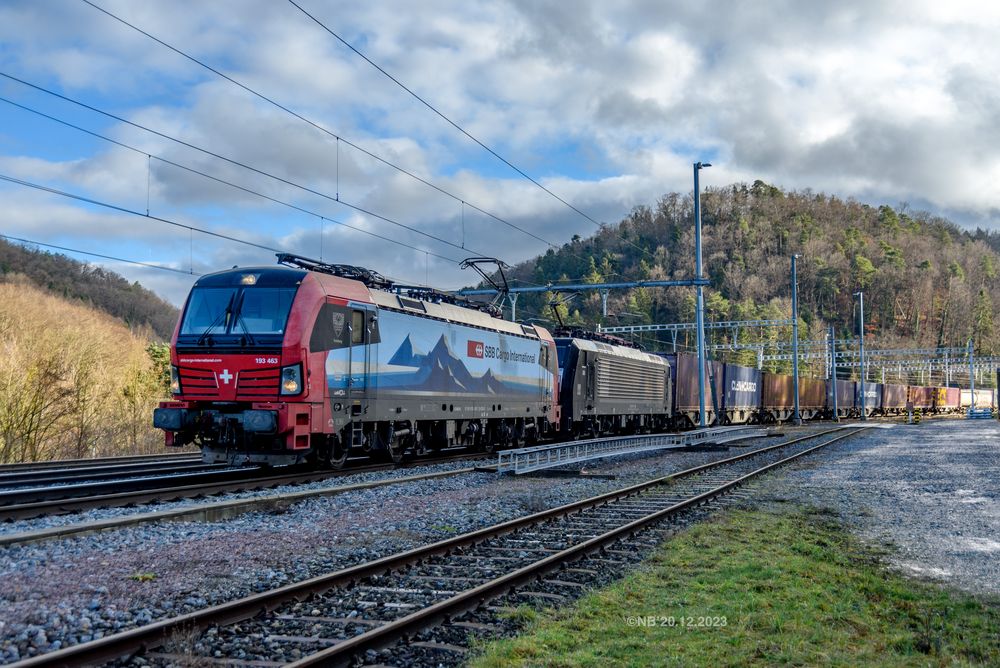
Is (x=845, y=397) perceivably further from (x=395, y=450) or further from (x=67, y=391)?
(x=67, y=391)

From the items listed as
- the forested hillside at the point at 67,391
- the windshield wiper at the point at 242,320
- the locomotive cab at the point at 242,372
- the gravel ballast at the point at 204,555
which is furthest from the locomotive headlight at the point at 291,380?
the forested hillside at the point at 67,391

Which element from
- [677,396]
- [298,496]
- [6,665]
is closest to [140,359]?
[677,396]

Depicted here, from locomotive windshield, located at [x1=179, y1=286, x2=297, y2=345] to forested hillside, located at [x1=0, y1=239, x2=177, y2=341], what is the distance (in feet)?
165

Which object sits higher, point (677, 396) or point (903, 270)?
point (903, 270)

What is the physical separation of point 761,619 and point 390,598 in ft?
10.4

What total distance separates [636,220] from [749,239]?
77.2 feet

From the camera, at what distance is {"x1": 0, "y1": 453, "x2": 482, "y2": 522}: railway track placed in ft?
37.6

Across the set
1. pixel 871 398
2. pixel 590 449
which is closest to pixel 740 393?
pixel 590 449

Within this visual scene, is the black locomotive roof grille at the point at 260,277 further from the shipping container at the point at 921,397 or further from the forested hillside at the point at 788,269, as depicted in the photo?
the shipping container at the point at 921,397

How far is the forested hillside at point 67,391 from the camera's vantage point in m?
24.9

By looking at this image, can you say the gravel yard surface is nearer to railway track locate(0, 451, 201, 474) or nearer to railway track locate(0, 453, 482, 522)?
railway track locate(0, 453, 482, 522)

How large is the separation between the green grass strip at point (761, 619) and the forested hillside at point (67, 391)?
22107 mm

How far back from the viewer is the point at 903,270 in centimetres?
12338

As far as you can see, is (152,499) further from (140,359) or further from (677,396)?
(677,396)
